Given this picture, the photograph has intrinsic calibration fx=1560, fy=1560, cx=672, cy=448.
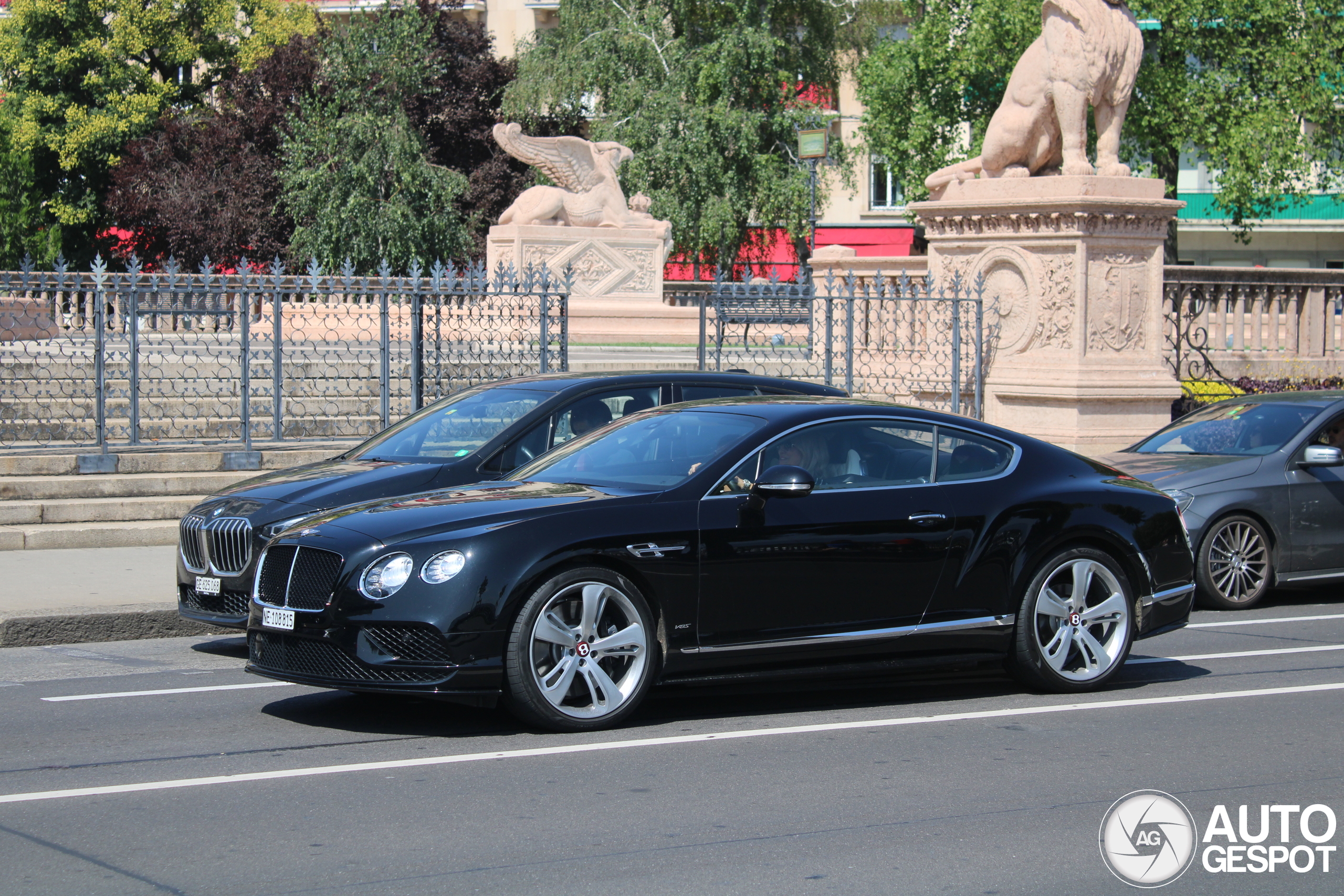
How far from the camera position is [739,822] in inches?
211

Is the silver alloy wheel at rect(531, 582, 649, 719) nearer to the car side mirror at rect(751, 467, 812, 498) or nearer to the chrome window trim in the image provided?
the chrome window trim

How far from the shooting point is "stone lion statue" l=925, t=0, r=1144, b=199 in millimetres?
16531

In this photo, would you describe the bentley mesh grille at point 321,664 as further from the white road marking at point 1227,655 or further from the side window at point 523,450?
the white road marking at point 1227,655

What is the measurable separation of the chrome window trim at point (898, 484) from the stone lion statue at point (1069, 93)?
9.76m

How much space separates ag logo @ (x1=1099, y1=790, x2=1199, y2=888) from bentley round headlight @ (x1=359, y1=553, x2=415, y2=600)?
9.53 ft

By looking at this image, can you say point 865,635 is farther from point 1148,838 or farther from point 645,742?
point 1148,838

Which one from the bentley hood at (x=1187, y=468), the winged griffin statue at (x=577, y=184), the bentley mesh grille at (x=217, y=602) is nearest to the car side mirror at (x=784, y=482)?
the bentley mesh grille at (x=217, y=602)

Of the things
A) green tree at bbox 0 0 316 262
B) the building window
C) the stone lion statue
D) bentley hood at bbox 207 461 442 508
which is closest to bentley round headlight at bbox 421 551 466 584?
bentley hood at bbox 207 461 442 508

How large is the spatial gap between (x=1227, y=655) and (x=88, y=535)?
8.74 metres

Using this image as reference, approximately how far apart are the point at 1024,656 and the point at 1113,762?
134 cm

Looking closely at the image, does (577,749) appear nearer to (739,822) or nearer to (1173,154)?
(739,822)

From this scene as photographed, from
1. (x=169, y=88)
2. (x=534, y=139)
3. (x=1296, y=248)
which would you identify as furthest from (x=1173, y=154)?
(x=169, y=88)

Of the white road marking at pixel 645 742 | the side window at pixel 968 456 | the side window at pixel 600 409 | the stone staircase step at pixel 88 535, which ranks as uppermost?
the side window at pixel 600 409

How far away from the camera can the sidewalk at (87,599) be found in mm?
9555
